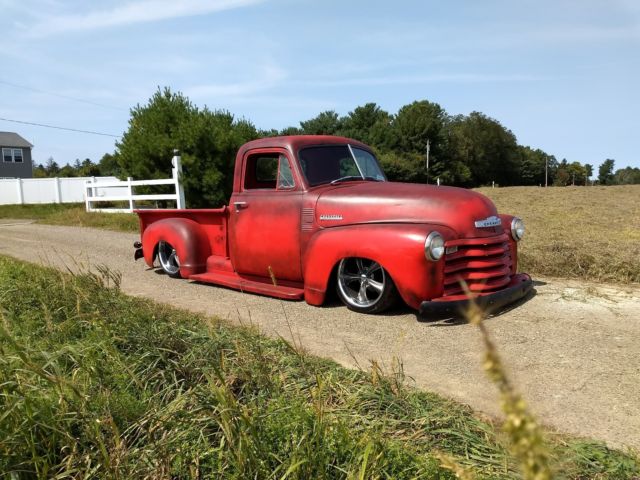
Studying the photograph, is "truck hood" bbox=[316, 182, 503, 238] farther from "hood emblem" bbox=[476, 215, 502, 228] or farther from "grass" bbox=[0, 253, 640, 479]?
"grass" bbox=[0, 253, 640, 479]

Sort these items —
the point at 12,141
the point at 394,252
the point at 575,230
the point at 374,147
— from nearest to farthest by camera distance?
the point at 394,252
the point at 575,230
the point at 12,141
the point at 374,147

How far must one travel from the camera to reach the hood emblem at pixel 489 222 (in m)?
4.51

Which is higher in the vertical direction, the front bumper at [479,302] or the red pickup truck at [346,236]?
the red pickup truck at [346,236]

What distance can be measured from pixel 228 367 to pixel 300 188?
2646 mm

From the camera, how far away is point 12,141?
54.1m

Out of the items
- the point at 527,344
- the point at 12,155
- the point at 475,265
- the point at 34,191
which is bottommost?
the point at 527,344

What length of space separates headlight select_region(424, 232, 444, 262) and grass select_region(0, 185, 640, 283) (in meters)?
2.61

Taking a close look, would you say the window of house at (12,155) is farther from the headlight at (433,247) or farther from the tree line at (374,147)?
the headlight at (433,247)

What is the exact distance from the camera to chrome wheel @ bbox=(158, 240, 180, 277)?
684 cm

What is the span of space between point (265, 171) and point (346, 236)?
5.98ft

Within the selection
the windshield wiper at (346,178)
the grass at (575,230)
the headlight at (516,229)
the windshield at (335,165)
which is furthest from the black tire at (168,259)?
the headlight at (516,229)

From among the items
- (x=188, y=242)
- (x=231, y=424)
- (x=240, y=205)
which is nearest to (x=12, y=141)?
(x=188, y=242)

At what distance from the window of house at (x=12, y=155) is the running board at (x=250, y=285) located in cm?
5674

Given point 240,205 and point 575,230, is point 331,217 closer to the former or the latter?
point 240,205
